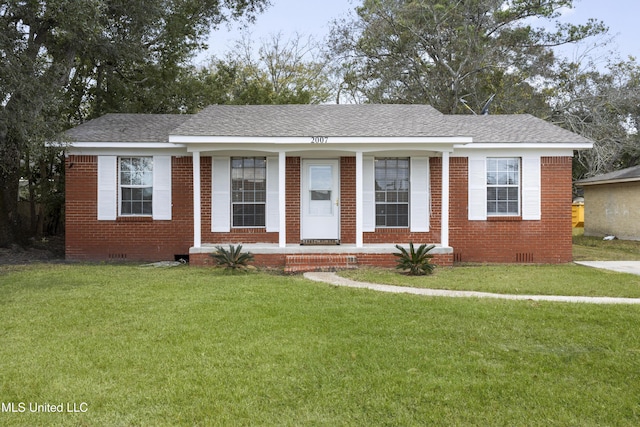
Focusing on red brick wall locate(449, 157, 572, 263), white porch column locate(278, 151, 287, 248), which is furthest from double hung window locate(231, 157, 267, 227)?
red brick wall locate(449, 157, 572, 263)

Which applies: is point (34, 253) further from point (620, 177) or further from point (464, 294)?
point (620, 177)

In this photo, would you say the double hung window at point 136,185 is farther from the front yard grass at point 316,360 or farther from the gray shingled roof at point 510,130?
the gray shingled roof at point 510,130

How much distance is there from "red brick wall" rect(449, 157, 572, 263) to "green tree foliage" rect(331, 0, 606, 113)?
1225cm

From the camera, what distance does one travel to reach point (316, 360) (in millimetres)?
4641

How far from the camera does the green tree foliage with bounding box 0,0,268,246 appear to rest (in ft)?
33.8

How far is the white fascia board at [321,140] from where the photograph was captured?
11016 millimetres

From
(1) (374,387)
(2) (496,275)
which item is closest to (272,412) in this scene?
(1) (374,387)

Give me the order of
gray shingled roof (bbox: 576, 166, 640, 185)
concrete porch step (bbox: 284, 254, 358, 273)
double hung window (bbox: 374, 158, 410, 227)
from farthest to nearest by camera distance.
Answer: gray shingled roof (bbox: 576, 166, 640, 185), double hung window (bbox: 374, 158, 410, 227), concrete porch step (bbox: 284, 254, 358, 273)

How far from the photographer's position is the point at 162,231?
12531 mm

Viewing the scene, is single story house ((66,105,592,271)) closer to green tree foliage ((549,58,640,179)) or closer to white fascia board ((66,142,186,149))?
white fascia board ((66,142,186,149))

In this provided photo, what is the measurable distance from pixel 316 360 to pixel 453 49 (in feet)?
76.4

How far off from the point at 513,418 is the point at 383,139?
323 inches

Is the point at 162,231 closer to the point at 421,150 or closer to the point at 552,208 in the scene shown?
the point at 421,150

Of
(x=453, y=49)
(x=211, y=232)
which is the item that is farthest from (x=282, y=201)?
(x=453, y=49)
